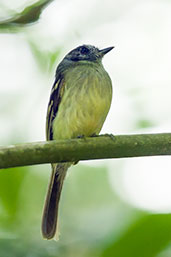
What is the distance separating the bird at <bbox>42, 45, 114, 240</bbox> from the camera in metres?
4.53

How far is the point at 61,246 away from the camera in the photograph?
3.61m

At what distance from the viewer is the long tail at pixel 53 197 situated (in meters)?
4.61

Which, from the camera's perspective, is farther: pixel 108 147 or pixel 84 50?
pixel 84 50

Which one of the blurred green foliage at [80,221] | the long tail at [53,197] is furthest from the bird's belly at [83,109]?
the blurred green foliage at [80,221]

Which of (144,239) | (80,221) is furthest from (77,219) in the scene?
(144,239)

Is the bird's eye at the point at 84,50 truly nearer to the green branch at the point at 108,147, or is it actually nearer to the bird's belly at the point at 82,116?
the bird's belly at the point at 82,116

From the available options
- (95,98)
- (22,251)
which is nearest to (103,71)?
(95,98)

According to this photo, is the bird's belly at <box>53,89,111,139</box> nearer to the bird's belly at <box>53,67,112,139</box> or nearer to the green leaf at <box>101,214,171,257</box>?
the bird's belly at <box>53,67,112,139</box>

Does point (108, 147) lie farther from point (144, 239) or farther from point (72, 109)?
point (72, 109)

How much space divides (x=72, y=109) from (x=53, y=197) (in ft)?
2.73

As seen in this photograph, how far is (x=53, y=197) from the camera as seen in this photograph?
4.84 metres

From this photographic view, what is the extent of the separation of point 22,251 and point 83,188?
2888 millimetres

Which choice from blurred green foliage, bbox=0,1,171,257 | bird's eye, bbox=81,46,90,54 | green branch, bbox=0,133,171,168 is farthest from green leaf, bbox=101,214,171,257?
bird's eye, bbox=81,46,90,54

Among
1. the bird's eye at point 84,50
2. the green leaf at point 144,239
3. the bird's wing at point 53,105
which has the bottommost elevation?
the green leaf at point 144,239
